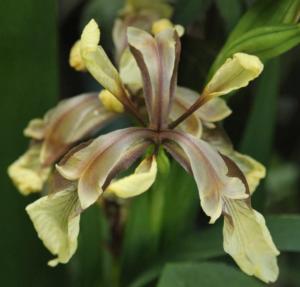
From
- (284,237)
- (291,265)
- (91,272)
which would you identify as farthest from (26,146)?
A: (291,265)

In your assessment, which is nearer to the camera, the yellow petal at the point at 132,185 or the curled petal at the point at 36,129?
the yellow petal at the point at 132,185

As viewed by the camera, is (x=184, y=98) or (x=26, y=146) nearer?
(x=184, y=98)

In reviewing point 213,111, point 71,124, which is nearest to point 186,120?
point 213,111

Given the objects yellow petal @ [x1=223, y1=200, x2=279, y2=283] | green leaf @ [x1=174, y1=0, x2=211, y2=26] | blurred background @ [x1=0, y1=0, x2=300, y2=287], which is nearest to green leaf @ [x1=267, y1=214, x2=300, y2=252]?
blurred background @ [x1=0, y1=0, x2=300, y2=287]

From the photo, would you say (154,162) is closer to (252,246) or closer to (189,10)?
(252,246)

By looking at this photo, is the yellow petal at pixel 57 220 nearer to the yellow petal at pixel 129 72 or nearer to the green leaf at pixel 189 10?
the yellow petal at pixel 129 72

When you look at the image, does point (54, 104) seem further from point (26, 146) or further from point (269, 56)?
point (269, 56)

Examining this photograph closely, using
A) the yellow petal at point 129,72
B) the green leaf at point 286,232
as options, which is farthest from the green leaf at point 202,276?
the yellow petal at point 129,72
